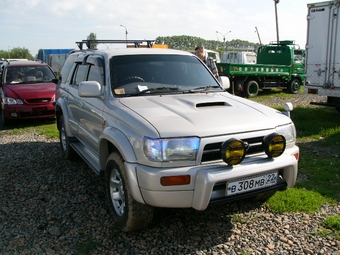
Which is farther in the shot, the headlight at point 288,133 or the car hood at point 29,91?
the car hood at point 29,91

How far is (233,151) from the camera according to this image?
299 centimetres

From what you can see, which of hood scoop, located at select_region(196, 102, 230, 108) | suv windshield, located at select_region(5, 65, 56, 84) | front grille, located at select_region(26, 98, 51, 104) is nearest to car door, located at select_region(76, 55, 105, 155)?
hood scoop, located at select_region(196, 102, 230, 108)

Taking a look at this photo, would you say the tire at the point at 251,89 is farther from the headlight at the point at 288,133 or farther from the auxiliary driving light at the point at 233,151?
the auxiliary driving light at the point at 233,151

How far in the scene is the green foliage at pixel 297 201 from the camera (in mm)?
3984

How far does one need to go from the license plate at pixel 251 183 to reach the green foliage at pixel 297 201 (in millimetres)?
835

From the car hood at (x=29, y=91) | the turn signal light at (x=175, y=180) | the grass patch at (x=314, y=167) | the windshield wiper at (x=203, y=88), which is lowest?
the grass patch at (x=314, y=167)

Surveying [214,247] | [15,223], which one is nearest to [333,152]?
[214,247]

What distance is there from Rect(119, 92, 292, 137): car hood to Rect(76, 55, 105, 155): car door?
464mm

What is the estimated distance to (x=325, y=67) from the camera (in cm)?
910

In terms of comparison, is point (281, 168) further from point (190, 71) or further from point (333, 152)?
point (333, 152)

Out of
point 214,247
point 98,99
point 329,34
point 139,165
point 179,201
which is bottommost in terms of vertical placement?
point 214,247

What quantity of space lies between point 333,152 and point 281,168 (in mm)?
3710

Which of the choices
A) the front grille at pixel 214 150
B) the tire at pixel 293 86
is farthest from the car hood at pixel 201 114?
the tire at pixel 293 86

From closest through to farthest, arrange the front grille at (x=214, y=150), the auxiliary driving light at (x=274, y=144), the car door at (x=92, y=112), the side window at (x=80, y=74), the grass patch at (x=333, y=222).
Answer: the front grille at (x=214, y=150)
the auxiliary driving light at (x=274, y=144)
the grass patch at (x=333, y=222)
the car door at (x=92, y=112)
the side window at (x=80, y=74)
